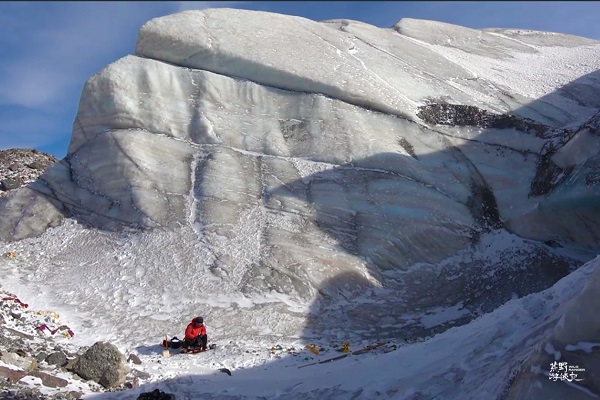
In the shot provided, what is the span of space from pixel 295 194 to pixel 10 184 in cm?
1092

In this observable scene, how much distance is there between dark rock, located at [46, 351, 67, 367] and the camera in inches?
360

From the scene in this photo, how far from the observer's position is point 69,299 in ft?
42.7

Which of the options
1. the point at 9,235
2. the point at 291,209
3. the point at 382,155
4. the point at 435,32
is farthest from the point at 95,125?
the point at 435,32

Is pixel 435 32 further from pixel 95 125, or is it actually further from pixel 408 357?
pixel 408 357

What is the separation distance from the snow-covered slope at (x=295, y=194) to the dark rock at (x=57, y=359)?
182cm

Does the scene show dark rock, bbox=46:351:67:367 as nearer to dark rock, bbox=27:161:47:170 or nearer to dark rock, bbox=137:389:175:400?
dark rock, bbox=137:389:175:400

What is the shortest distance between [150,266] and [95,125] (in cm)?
602

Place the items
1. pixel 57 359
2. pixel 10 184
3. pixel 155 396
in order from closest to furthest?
1. pixel 155 396
2. pixel 57 359
3. pixel 10 184

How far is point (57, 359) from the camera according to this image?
9.20 meters

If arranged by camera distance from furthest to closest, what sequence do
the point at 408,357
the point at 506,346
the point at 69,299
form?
1. the point at 69,299
2. the point at 408,357
3. the point at 506,346

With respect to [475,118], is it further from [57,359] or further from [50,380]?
[50,380]

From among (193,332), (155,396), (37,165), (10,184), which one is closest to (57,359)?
(155,396)

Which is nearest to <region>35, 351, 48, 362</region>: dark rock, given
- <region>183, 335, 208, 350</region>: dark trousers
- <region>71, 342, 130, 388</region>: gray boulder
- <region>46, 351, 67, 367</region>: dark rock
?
<region>46, 351, 67, 367</region>: dark rock

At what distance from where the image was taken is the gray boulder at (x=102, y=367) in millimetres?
8719
